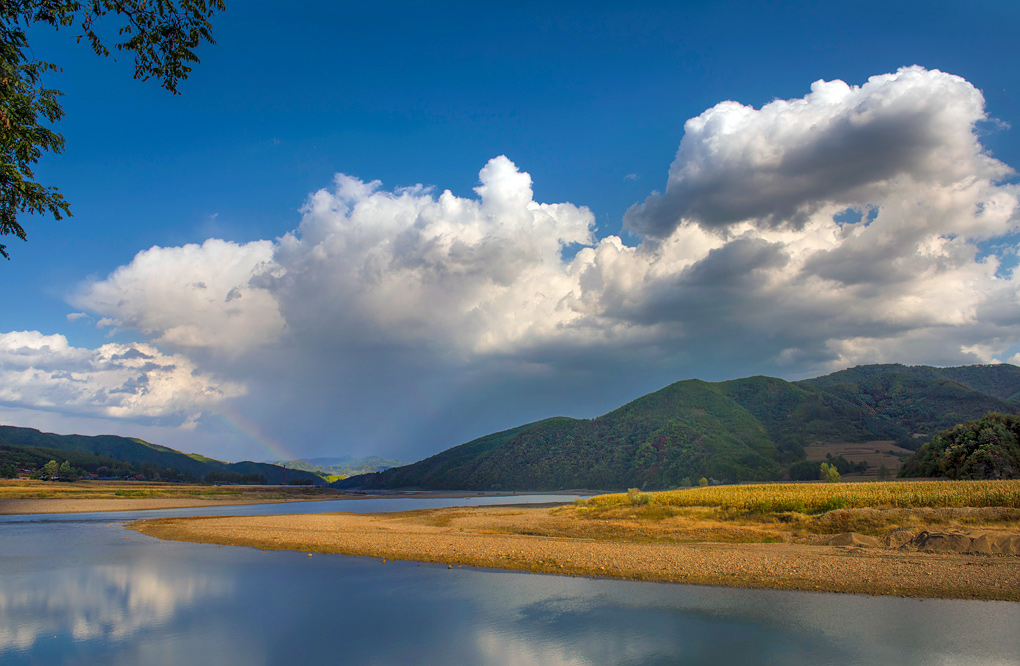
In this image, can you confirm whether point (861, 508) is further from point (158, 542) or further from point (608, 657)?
point (158, 542)

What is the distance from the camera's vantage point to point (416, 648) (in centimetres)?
1394

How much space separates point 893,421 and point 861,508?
184 meters

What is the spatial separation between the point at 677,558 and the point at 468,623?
1206cm

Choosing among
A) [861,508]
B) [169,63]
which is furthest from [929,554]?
[169,63]

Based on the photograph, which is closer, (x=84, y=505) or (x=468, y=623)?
(x=468, y=623)

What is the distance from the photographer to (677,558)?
23953 millimetres

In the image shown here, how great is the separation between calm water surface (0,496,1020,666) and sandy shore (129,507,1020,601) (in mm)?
1413

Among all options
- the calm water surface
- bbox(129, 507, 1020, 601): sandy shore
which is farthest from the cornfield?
the calm water surface

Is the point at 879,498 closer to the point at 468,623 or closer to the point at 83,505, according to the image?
the point at 468,623

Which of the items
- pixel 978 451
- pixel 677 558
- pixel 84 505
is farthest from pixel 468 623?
pixel 84 505

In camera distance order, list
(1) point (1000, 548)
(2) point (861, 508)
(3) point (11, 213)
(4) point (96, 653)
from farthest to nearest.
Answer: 1. (2) point (861, 508)
2. (1) point (1000, 548)
3. (3) point (11, 213)
4. (4) point (96, 653)

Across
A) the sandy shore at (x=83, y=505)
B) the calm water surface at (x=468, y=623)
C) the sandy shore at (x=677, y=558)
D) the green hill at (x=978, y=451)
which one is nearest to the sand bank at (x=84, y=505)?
the sandy shore at (x=83, y=505)

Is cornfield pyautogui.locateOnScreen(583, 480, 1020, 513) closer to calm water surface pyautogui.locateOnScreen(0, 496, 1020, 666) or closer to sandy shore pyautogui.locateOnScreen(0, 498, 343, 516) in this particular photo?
calm water surface pyautogui.locateOnScreen(0, 496, 1020, 666)

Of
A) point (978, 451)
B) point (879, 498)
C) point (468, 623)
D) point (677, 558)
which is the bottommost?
point (468, 623)
